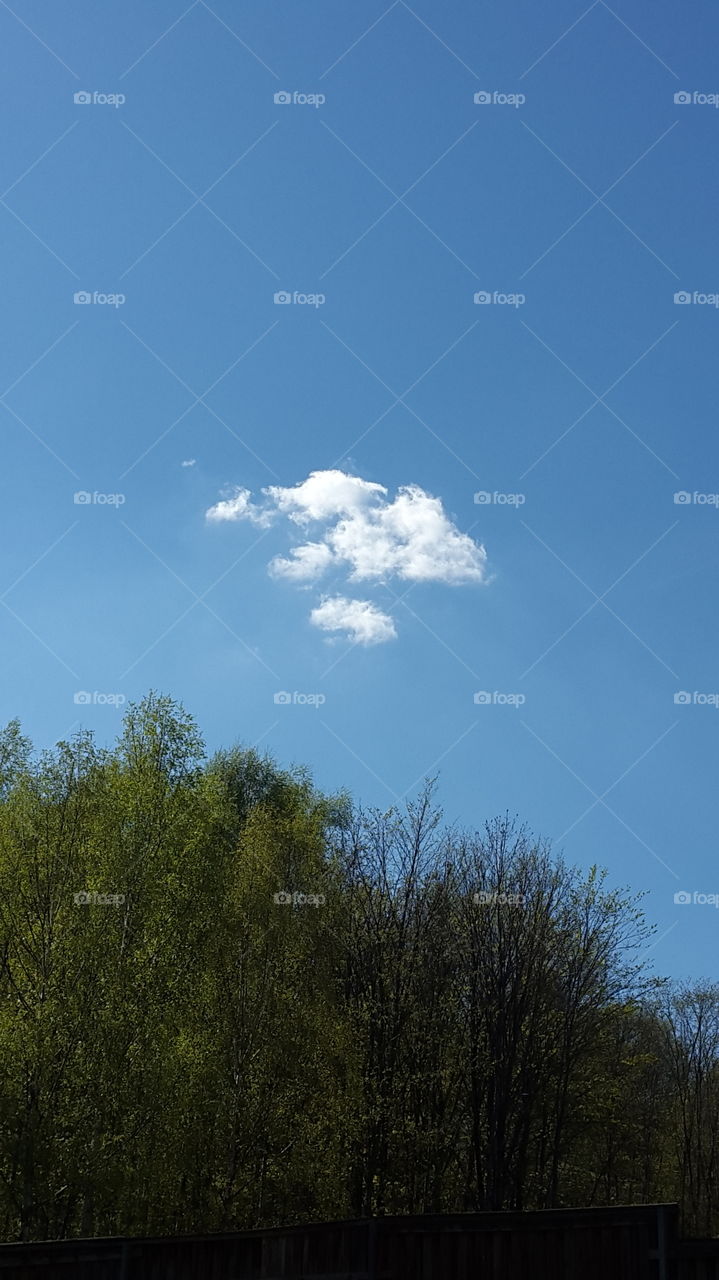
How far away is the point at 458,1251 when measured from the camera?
12.4 metres

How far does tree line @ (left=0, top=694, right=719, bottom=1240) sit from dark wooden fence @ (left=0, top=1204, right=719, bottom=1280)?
9.22 m

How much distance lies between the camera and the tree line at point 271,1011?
844 inches

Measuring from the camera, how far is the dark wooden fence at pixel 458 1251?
40.1 ft

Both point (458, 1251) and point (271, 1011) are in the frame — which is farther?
point (271, 1011)

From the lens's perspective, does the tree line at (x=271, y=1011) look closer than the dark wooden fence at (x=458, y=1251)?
No

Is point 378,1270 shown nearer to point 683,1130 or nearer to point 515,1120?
point 515,1120

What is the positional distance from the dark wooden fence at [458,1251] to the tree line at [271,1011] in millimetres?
9219

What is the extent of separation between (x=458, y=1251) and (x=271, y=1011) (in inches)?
621

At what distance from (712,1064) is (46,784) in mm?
38527

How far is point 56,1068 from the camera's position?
2088 cm

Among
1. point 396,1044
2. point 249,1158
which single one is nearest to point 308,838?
point 396,1044

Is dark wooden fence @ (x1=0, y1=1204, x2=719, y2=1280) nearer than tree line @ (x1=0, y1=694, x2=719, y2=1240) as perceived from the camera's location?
Yes

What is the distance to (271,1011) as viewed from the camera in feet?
90.7

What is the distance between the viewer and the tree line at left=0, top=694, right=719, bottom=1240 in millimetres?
21438
